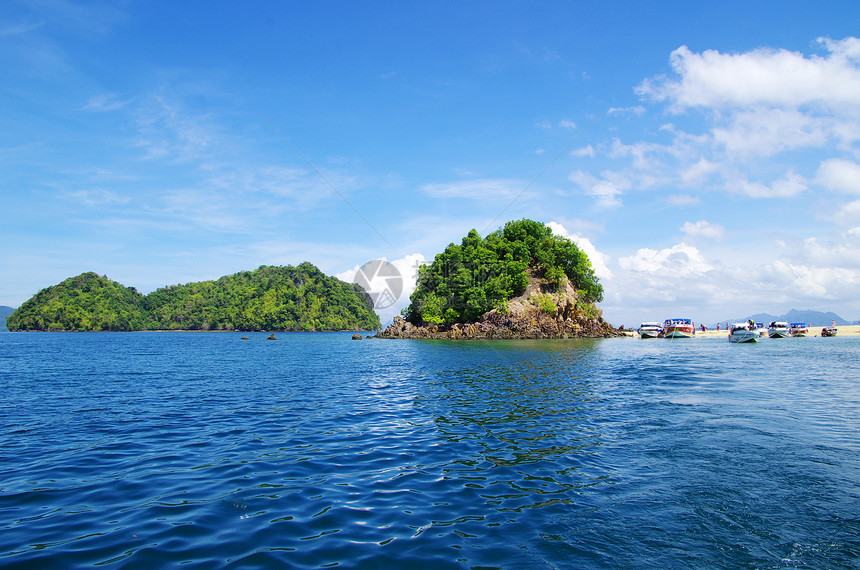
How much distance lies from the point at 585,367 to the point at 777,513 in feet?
104

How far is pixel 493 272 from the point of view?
111438 millimetres

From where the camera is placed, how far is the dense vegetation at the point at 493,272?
110m

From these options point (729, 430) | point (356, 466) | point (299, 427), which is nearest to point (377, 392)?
point (299, 427)

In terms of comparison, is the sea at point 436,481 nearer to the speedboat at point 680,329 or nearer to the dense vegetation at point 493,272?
the dense vegetation at point 493,272

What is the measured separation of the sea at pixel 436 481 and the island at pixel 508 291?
80927 millimetres

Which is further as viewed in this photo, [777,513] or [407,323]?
[407,323]

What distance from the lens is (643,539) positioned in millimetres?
8016

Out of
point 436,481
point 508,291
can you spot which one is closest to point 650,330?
point 508,291

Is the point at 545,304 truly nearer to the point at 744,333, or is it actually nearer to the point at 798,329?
the point at 744,333

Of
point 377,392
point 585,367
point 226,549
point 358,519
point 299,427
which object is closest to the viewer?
point 226,549

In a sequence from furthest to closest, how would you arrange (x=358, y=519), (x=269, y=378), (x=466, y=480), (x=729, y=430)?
(x=269, y=378) → (x=729, y=430) → (x=466, y=480) → (x=358, y=519)

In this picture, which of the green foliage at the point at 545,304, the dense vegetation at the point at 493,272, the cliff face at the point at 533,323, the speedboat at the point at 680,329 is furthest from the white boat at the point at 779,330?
the green foliage at the point at 545,304

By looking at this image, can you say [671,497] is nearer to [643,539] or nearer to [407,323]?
[643,539]

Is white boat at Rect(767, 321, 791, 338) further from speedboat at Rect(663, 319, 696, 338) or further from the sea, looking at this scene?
the sea
